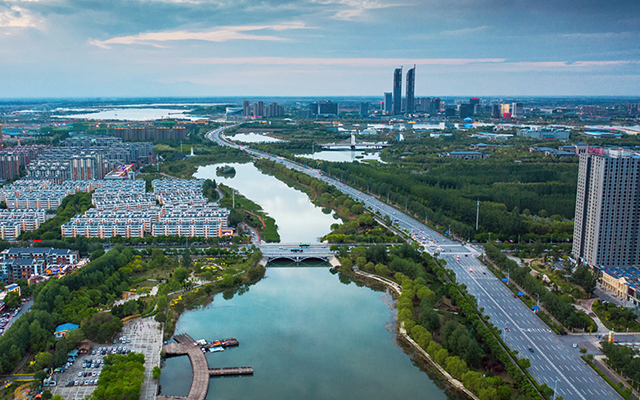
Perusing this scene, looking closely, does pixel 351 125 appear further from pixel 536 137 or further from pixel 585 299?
pixel 585 299

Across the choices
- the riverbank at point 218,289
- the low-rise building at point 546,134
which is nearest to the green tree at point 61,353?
the riverbank at point 218,289

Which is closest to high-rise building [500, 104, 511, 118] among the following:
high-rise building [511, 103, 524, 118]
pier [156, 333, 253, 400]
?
high-rise building [511, 103, 524, 118]

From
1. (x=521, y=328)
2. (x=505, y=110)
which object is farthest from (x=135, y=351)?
(x=505, y=110)

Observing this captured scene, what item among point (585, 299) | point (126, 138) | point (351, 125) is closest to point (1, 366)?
point (585, 299)

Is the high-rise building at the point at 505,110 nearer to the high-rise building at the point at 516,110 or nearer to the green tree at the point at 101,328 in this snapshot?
the high-rise building at the point at 516,110

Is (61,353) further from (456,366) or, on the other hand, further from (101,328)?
(456,366)
